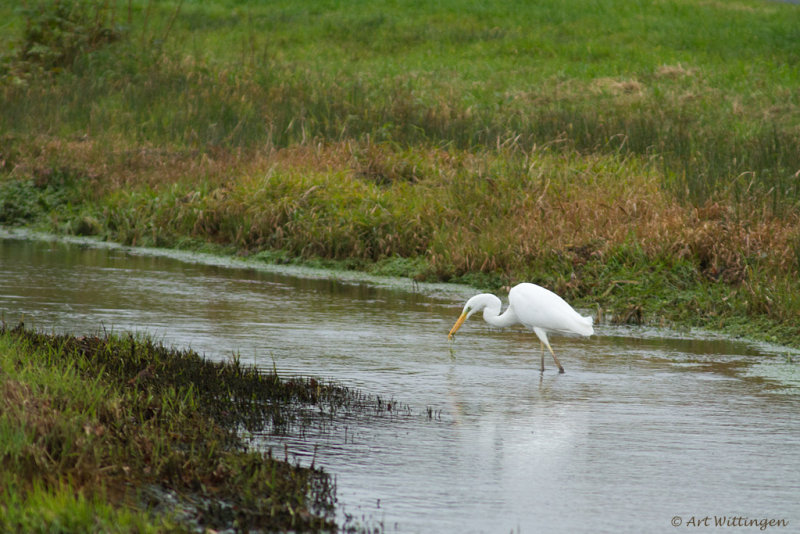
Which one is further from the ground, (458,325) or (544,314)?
(544,314)

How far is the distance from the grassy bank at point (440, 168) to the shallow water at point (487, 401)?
1.15 m

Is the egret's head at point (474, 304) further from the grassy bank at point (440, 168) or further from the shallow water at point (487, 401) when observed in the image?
the grassy bank at point (440, 168)

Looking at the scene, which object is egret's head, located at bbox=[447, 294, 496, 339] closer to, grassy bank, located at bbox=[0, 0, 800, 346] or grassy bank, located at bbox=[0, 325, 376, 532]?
grassy bank, located at bbox=[0, 0, 800, 346]

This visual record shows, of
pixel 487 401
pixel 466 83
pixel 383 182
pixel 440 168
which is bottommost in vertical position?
pixel 487 401

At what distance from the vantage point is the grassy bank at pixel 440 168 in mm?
12281

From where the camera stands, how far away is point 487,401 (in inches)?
305

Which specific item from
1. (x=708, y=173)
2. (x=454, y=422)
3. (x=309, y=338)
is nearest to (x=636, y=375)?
(x=454, y=422)

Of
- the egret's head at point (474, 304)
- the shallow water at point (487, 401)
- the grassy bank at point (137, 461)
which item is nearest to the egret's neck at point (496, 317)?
the egret's head at point (474, 304)

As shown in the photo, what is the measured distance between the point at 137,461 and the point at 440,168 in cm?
1141

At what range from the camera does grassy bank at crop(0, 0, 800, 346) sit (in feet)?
40.3
